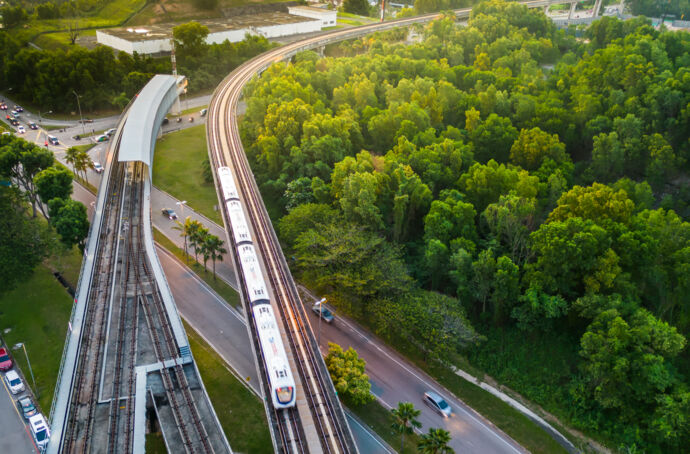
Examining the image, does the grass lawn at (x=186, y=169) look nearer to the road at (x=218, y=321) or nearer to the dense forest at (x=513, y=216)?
the dense forest at (x=513, y=216)

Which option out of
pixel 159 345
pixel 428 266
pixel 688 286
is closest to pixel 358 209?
pixel 428 266

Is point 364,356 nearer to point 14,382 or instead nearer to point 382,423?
point 382,423

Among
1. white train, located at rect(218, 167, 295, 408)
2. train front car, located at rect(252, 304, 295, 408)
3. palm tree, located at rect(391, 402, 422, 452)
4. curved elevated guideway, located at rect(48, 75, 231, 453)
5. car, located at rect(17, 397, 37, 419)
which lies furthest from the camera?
car, located at rect(17, 397, 37, 419)

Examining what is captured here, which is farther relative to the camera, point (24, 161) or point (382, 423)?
point (24, 161)

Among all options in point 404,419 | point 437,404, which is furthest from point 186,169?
point 404,419

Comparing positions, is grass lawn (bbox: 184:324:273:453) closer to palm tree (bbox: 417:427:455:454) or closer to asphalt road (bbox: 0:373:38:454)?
palm tree (bbox: 417:427:455:454)

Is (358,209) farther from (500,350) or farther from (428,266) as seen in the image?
(500,350)

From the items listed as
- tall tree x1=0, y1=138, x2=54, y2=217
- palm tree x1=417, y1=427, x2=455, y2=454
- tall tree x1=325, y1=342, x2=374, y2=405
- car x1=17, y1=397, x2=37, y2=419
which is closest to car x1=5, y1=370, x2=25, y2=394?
car x1=17, y1=397, x2=37, y2=419
